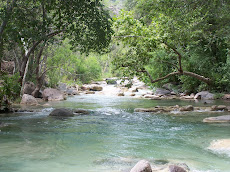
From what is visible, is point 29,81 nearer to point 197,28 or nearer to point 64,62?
point 64,62

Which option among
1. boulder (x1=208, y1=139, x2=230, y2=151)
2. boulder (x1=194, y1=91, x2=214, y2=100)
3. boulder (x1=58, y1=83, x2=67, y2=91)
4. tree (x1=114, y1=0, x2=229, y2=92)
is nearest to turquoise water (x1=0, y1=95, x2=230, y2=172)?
boulder (x1=208, y1=139, x2=230, y2=151)

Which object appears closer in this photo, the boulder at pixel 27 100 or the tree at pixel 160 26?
the tree at pixel 160 26

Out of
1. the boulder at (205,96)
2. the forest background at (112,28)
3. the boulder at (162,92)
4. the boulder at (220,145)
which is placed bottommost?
the boulder at (220,145)

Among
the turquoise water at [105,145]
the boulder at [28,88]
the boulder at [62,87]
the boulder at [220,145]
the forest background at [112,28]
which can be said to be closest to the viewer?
the turquoise water at [105,145]

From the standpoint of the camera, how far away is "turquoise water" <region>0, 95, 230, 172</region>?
5359 mm

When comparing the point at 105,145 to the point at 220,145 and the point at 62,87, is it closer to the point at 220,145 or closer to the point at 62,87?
the point at 220,145

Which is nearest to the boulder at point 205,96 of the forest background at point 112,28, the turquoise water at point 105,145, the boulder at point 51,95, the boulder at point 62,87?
the forest background at point 112,28

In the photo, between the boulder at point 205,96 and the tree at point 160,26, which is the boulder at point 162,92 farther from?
the tree at point 160,26

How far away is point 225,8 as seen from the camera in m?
11.7

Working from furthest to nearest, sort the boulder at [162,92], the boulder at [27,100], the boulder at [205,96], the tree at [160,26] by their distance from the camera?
the boulder at [162,92] → the boulder at [205,96] → the boulder at [27,100] → the tree at [160,26]

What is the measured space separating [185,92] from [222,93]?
426cm

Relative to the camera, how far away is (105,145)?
702cm

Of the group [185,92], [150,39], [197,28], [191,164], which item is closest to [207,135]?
[191,164]

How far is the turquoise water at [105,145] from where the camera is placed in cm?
536
